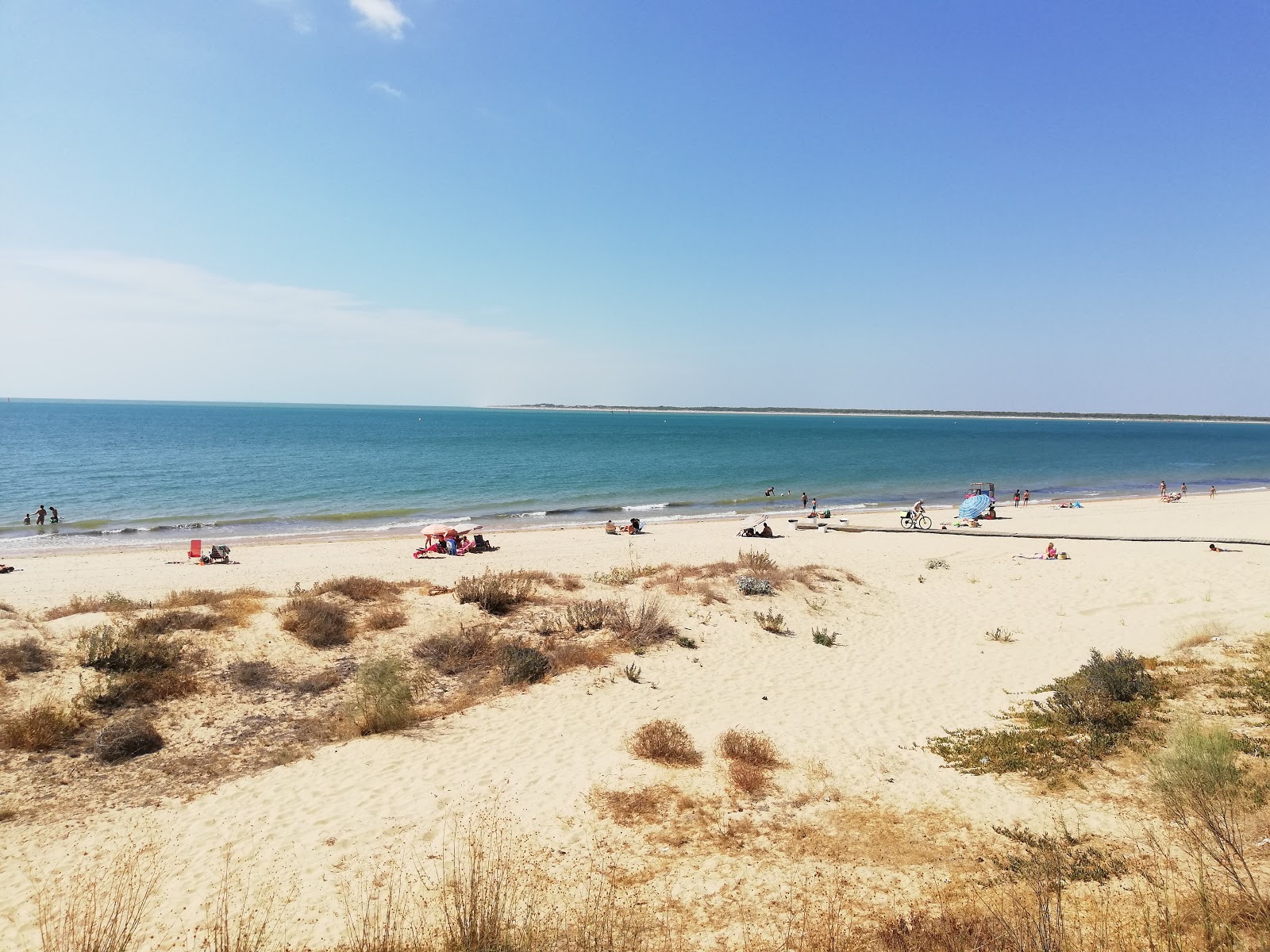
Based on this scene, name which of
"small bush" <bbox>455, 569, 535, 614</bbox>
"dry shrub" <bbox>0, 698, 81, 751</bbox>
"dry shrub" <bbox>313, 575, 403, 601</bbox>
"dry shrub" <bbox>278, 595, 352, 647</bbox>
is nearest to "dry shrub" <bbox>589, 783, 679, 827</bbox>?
"dry shrub" <bbox>278, 595, 352, 647</bbox>

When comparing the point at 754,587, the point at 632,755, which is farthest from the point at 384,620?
the point at 754,587

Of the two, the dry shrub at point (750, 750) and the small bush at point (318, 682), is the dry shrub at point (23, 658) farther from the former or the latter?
the dry shrub at point (750, 750)

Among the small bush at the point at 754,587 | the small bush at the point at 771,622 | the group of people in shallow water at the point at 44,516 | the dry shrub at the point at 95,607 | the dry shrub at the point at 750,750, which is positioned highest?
the dry shrub at the point at 95,607

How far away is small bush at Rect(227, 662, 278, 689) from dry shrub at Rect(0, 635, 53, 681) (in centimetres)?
270

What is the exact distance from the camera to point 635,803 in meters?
7.46

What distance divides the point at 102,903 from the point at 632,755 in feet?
18.7

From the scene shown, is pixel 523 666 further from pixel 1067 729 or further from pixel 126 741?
pixel 1067 729

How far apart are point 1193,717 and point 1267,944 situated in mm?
5153

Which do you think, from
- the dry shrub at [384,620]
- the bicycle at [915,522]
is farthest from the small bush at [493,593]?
the bicycle at [915,522]

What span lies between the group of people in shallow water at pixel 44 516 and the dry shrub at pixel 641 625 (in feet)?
115

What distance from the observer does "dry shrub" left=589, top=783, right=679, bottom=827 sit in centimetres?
718

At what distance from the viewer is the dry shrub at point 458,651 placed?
1225 cm

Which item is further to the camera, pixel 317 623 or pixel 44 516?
pixel 44 516

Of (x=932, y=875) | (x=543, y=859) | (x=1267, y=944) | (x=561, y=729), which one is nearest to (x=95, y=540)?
(x=561, y=729)
